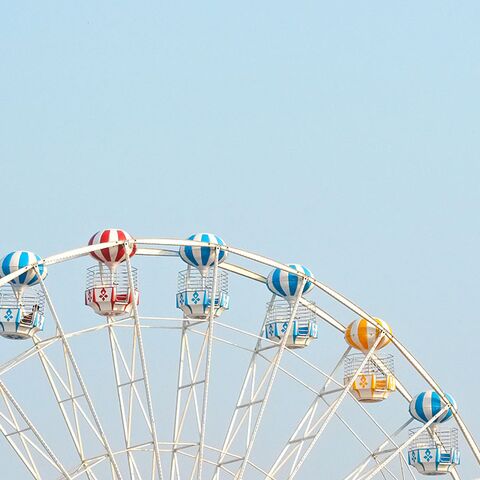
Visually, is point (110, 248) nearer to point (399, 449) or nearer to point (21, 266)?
point (21, 266)

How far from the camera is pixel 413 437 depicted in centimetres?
3753

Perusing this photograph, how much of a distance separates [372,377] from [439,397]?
6.03 feet

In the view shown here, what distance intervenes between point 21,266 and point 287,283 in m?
6.82

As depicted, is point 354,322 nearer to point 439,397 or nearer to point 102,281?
point 439,397

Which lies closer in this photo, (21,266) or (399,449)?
(21,266)

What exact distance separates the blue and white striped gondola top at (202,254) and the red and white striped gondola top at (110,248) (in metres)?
1.78

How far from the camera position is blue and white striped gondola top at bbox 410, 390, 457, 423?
38531 mm

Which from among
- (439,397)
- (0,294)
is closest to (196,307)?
(0,294)

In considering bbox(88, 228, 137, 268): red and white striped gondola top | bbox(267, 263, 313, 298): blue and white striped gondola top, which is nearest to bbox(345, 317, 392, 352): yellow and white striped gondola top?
bbox(267, 263, 313, 298): blue and white striped gondola top

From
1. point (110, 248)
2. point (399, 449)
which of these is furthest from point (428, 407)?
point (110, 248)

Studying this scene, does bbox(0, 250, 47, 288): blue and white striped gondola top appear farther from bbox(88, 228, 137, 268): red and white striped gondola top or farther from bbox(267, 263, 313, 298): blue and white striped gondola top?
bbox(267, 263, 313, 298): blue and white striped gondola top

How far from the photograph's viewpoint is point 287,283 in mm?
36469

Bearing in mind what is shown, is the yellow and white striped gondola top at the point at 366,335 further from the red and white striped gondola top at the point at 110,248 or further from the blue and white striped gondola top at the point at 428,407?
the red and white striped gondola top at the point at 110,248

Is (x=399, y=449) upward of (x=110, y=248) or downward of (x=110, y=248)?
downward
